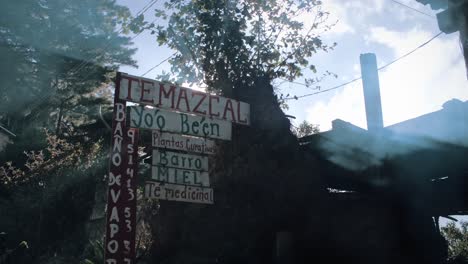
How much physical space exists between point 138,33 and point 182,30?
1388mm

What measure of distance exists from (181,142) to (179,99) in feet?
2.39

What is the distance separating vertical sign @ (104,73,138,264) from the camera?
5793mm

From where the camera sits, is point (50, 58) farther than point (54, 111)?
No

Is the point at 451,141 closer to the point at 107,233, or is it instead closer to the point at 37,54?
the point at 107,233

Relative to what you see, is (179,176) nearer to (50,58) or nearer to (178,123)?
(178,123)

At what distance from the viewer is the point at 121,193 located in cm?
609

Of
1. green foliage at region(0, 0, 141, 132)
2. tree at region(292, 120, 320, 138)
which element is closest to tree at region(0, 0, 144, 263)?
green foliage at region(0, 0, 141, 132)

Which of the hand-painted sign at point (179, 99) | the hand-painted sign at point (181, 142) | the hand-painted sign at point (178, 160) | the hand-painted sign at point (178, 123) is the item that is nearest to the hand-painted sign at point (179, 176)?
the hand-painted sign at point (178, 160)

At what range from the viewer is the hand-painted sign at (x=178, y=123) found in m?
6.84

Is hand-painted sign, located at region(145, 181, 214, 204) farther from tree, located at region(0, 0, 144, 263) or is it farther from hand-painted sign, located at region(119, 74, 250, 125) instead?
tree, located at region(0, 0, 144, 263)

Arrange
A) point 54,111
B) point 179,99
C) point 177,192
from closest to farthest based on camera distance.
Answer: point 177,192 < point 179,99 < point 54,111

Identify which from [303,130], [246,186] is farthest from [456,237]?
[246,186]

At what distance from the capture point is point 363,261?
10.2m

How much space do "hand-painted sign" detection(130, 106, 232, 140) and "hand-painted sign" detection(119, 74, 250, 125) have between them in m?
0.11
